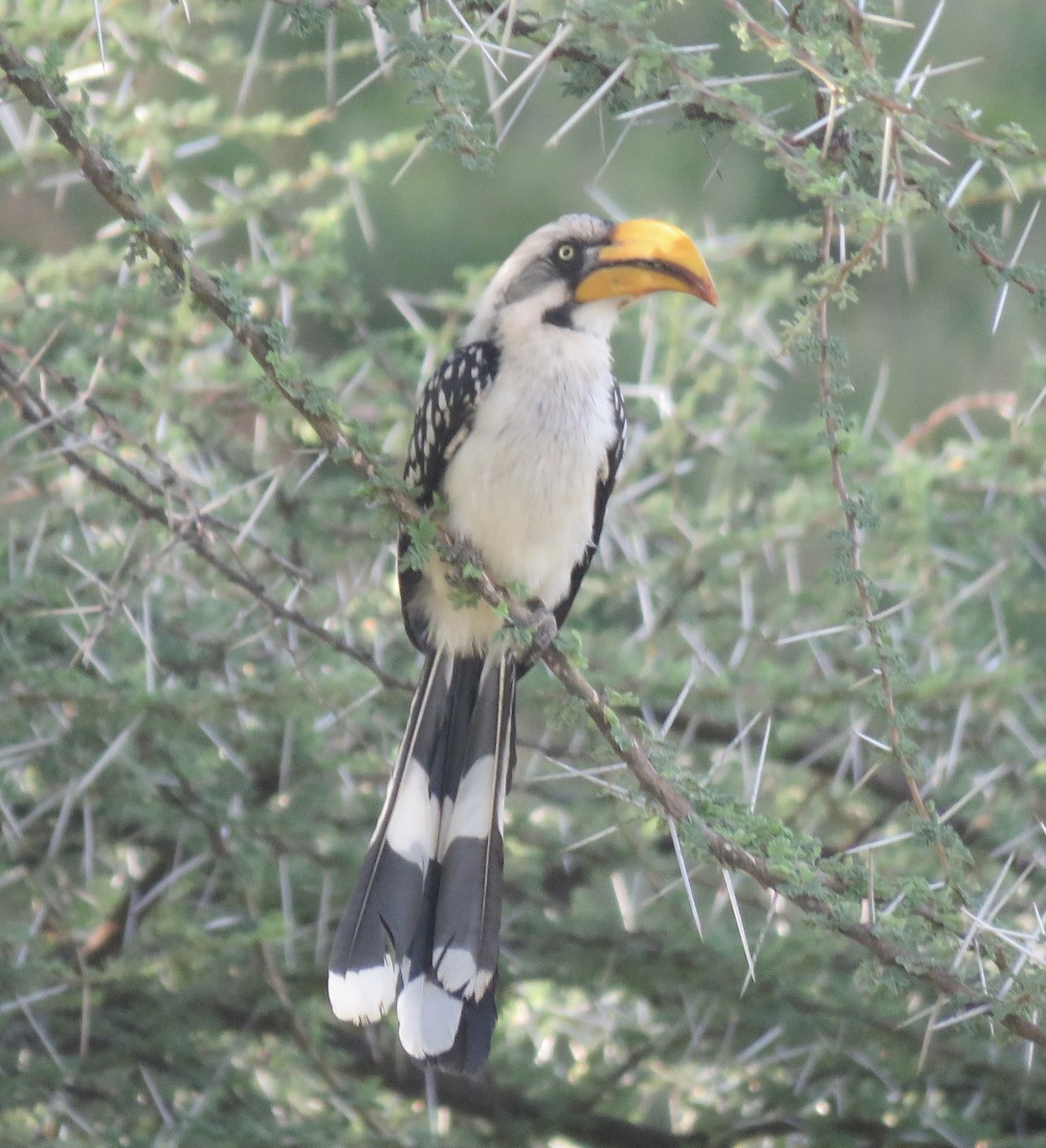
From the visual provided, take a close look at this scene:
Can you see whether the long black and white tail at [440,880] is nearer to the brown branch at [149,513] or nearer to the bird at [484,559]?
the bird at [484,559]

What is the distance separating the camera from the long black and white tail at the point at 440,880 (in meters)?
2.45

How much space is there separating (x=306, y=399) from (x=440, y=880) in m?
0.98

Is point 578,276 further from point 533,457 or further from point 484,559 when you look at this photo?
point 484,559

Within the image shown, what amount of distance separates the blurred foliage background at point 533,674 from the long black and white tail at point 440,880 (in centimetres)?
14

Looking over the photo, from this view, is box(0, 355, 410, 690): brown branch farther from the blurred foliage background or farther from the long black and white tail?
the long black and white tail

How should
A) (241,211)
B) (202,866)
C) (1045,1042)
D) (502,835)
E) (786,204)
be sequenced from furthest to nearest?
(786,204) < (241,211) < (202,866) < (502,835) < (1045,1042)

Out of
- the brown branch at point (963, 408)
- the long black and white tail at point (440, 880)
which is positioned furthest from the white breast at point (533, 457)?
the brown branch at point (963, 408)

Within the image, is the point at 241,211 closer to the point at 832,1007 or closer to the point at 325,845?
the point at 325,845

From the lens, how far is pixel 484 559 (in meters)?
2.93

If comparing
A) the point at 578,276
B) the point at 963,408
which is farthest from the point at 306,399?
the point at 963,408

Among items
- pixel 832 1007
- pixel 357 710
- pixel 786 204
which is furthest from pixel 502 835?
pixel 786 204

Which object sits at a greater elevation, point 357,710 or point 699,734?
point 357,710

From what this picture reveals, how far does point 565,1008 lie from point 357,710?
785 mm

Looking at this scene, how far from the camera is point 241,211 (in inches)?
135
